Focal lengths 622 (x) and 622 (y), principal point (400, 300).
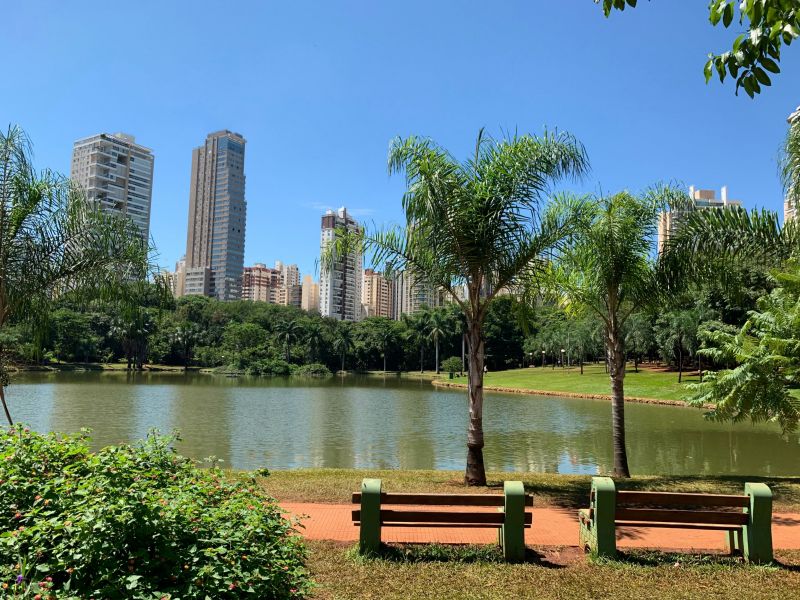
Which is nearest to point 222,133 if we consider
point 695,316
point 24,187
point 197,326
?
point 197,326

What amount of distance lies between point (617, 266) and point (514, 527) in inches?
305

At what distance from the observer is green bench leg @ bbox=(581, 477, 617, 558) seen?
6054 millimetres

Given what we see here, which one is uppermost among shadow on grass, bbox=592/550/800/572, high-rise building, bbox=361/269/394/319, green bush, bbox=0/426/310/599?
high-rise building, bbox=361/269/394/319

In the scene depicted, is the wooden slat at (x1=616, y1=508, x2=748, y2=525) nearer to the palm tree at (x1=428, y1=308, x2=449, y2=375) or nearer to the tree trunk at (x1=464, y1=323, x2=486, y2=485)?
the tree trunk at (x1=464, y1=323, x2=486, y2=485)

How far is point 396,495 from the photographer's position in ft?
20.0

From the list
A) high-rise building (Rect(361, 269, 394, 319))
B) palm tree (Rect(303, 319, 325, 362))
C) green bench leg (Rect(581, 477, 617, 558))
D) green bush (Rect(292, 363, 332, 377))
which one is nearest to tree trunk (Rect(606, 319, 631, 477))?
green bench leg (Rect(581, 477, 617, 558))

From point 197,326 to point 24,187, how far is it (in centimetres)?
8038

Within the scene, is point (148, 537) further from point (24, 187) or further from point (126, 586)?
point (24, 187)

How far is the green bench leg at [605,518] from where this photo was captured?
6054mm

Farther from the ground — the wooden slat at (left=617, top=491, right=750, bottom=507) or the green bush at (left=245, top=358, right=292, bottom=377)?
the green bush at (left=245, top=358, right=292, bottom=377)

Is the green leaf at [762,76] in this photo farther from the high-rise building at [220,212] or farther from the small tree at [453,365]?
the high-rise building at [220,212]

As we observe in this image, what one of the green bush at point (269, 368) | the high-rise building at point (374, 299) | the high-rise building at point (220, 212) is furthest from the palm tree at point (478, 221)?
the high-rise building at point (220, 212)

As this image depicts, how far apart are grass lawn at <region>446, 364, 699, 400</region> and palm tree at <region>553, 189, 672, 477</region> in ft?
100

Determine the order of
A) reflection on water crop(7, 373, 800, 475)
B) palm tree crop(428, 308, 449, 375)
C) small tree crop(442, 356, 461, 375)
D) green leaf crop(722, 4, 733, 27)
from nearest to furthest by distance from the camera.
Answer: green leaf crop(722, 4, 733, 27)
reflection on water crop(7, 373, 800, 475)
small tree crop(442, 356, 461, 375)
palm tree crop(428, 308, 449, 375)
